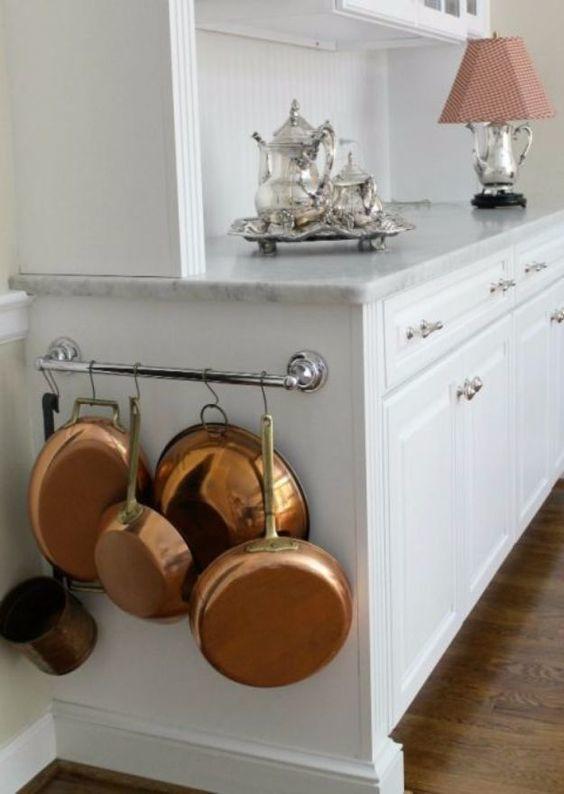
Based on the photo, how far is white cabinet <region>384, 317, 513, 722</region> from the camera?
1.95 metres

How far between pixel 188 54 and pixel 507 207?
62.5 inches

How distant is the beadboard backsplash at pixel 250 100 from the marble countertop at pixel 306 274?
0.29 meters

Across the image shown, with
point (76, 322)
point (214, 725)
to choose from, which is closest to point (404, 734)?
point (214, 725)

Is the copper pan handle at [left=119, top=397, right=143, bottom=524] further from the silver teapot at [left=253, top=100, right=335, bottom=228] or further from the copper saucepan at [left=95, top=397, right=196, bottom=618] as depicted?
the silver teapot at [left=253, top=100, right=335, bottom=228]

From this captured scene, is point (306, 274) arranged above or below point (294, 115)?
below

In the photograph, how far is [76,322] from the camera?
1.97 meters

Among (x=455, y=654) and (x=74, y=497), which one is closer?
(x=74, y=497)

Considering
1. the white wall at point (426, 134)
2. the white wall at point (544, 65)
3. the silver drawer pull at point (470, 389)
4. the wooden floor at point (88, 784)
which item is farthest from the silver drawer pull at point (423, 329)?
the white wall at point (544, 65)

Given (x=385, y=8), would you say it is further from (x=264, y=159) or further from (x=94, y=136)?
(x=94, y=136)

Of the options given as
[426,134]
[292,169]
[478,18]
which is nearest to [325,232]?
[292,169]

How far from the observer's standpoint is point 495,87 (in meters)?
3.18

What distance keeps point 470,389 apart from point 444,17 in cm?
134

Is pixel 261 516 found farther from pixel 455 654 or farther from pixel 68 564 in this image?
pixel 455 654

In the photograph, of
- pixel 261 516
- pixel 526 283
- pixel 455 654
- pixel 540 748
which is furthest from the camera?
pixel 526 283
